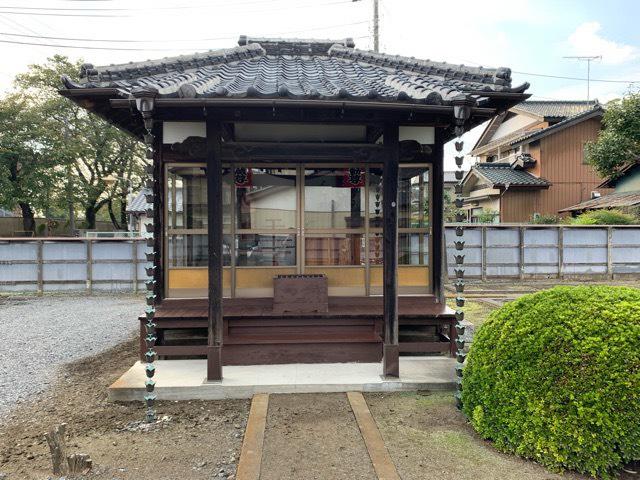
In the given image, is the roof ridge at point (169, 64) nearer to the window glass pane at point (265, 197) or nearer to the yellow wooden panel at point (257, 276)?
the window glass pane at point (265, 197)

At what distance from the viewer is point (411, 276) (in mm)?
5852

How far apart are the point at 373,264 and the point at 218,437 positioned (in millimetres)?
3139

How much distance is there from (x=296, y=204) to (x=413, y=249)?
180 cm

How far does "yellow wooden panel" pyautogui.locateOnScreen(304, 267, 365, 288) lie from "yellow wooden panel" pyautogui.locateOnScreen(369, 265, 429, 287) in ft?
0.75

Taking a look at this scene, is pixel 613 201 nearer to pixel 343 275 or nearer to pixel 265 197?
pixel 343 275

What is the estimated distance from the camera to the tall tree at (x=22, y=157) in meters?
20.4

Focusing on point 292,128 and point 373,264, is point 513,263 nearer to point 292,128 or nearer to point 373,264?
point 373,264

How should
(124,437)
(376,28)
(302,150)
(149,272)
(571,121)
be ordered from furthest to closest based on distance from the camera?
(571,121), (376,28), (302,150), (149,272), (124,437)

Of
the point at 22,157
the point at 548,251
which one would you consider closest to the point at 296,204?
the point at 548,251

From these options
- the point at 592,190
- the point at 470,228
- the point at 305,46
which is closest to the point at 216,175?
the point at 305,46

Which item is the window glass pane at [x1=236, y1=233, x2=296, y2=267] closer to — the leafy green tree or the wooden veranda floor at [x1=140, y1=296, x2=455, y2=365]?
the wooden veranda floor at [x1=140, y1=296, x2=455, y2=365]

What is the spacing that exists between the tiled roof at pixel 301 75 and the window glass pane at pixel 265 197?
1.30 metres

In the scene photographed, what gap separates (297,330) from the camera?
16.9 feet

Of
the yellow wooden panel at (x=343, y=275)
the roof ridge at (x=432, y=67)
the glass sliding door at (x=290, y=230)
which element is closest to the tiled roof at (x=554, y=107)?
the roof ridge at (x=432, y=67)
